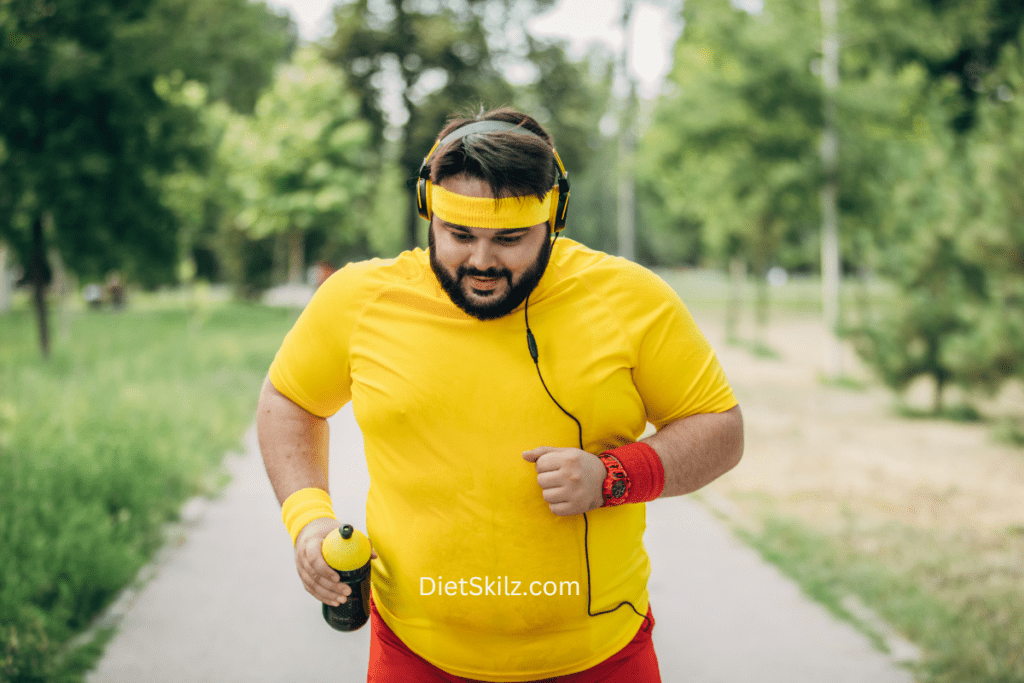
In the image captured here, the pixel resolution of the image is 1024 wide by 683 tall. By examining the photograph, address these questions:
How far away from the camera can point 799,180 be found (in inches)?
603

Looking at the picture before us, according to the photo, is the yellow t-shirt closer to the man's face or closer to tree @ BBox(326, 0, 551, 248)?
the man's face

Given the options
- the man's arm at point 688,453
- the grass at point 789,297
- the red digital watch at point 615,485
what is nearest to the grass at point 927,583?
the grass at point 789,297

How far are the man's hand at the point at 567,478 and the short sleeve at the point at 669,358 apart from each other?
262 millimetres

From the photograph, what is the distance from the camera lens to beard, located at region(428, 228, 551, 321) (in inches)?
71.5

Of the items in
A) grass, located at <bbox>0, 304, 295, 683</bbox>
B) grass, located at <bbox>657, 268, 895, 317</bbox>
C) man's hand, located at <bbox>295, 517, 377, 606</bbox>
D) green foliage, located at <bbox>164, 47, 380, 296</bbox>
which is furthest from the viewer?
green foliage, located at <bbox>164, 47, 380, 296</bbox>

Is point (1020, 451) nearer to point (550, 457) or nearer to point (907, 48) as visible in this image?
point (907, 48)

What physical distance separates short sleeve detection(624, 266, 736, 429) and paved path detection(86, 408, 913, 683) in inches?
95.8

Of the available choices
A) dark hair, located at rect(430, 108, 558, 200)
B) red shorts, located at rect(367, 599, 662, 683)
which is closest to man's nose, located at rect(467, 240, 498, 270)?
dark hair, located at rect(430, 108, 558, 200)

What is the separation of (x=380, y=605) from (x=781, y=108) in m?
14.8

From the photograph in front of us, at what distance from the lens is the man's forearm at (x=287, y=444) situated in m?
2.11

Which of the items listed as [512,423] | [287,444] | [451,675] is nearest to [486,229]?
[512,423]

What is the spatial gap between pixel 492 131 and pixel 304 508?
3.32ft

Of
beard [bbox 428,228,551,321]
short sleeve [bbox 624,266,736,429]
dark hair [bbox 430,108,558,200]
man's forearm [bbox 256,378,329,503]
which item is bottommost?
man's forearm [bbox 256,378,329,503]

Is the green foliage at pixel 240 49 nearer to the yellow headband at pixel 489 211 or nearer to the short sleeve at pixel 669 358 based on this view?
the yellow headband at pixel 489 211
